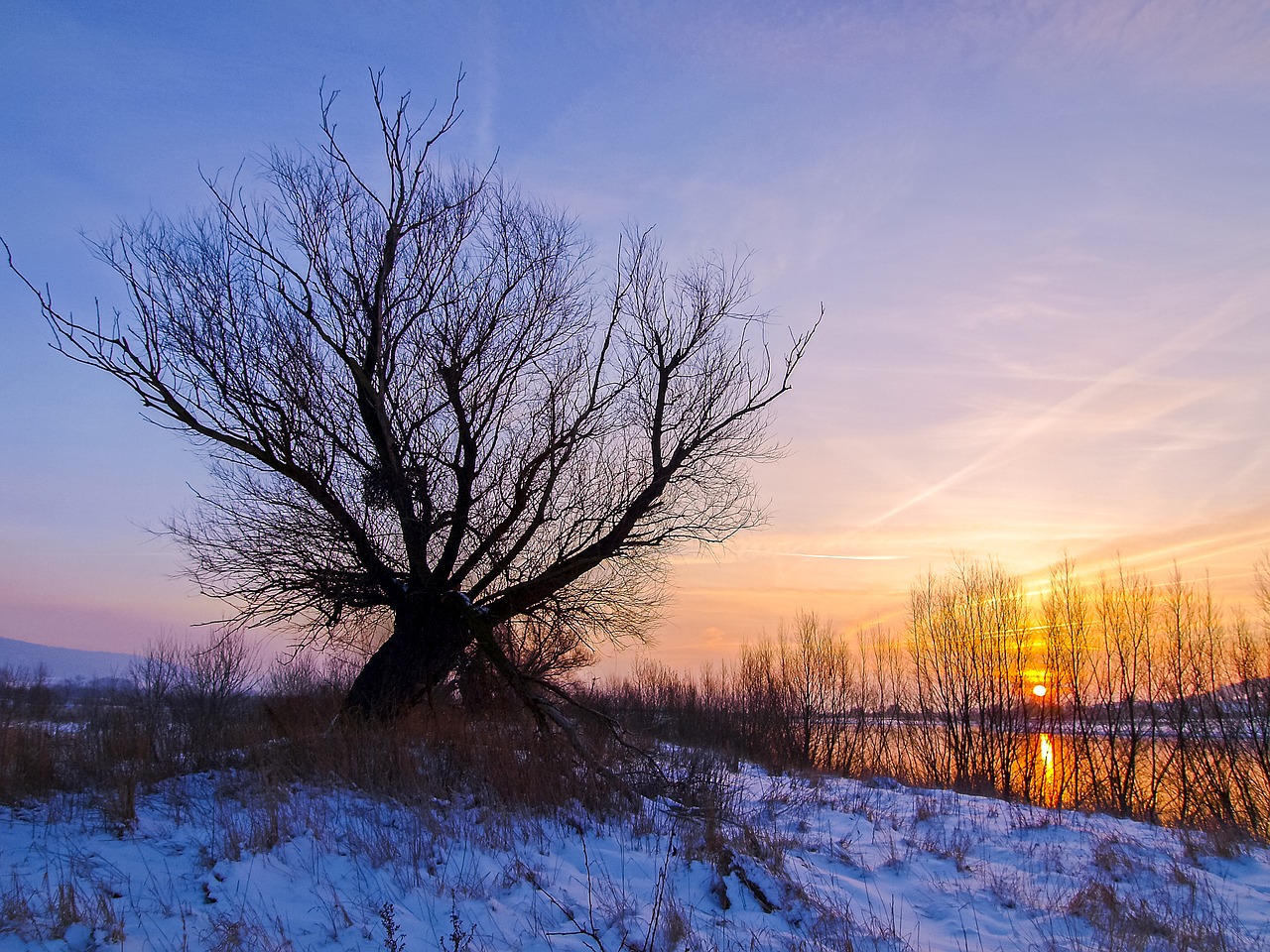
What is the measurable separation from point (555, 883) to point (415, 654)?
18.8 feet

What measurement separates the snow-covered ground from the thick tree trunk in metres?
2.61

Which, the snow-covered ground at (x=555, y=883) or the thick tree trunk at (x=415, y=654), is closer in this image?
the snow-covered ground at (x=555, y=883)

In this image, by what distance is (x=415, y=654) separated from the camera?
1099 centimetres

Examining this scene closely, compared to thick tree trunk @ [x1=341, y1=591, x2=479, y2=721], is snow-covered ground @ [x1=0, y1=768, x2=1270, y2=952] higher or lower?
lower

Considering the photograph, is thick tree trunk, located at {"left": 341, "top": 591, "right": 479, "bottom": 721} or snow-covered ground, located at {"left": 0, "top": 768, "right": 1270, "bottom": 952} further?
thick tree trunk, located at {"left": 341, "top": 591, "right": 479, "bottom": 721}

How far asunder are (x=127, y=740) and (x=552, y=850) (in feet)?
19.9

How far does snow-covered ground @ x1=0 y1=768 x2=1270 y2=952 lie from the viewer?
5031 mm

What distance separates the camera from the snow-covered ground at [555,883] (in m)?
5.03

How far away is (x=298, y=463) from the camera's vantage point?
33.8ft

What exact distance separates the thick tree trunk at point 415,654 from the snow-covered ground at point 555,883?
261cm

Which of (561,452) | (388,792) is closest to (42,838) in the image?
(388,792)

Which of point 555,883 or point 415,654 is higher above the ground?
point 415,654

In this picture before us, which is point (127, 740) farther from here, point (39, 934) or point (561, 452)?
point (561, 452)

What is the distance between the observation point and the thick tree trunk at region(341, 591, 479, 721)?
422 inches
